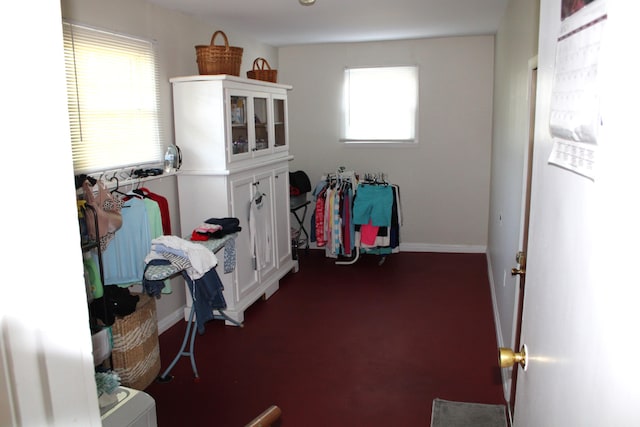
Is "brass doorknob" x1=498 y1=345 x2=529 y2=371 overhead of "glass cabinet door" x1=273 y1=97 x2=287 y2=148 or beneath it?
beneath

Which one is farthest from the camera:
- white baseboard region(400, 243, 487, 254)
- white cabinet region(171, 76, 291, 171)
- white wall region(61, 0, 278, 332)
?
white baseboard region(400, 243, 487, 254)

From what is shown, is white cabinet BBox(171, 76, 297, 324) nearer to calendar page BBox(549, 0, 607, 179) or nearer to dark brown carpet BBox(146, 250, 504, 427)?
dark brown carpet BBox(146, 250, 504, 427)

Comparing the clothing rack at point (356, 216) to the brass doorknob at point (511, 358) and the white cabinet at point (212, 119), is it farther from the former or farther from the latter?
the brass doorknob at point (511, 358)

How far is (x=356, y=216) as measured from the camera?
5730mm

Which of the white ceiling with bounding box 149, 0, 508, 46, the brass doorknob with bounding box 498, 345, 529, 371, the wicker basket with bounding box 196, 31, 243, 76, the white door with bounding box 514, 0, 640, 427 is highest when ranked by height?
the white ceiling with bounding box 149, 0, 508, 46

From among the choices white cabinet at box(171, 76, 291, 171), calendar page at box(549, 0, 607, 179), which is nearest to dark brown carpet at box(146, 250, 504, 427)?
white cabinet at box(171, 76, 291, 171)

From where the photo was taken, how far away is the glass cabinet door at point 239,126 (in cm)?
428

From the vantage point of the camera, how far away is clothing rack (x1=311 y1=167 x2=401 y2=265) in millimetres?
5691

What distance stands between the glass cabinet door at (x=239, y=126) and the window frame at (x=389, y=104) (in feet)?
7.43

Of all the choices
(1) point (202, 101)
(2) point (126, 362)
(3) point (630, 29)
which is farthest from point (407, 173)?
(3) point (630, 29)

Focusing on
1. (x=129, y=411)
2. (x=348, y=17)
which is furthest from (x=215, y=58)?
(x=129, y=411)

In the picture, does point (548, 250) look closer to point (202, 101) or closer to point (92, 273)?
point (92, 273)

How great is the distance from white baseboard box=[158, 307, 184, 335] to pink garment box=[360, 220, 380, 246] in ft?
7.25

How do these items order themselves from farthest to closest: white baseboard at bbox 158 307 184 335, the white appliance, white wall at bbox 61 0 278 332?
white baseboard at bbox 158 307 184 335
white wall at bbox 61 0 278 332
the white appliance
